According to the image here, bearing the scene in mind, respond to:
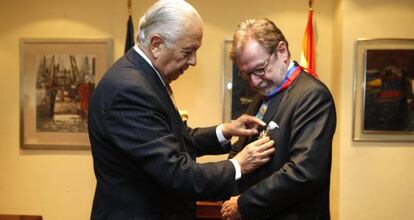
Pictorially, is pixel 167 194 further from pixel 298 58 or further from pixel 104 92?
pixel 298 58

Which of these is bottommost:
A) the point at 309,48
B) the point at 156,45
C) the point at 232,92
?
the point at 232,92

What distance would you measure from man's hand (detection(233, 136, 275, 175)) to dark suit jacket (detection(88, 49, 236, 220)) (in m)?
0.07

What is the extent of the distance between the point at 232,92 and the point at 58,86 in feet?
4.76

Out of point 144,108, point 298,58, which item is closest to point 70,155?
point 298,58

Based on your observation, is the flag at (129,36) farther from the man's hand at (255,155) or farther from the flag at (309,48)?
the man's hand at (255,155)

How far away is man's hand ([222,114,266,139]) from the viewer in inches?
65.9

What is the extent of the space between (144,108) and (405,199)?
2.53 meters

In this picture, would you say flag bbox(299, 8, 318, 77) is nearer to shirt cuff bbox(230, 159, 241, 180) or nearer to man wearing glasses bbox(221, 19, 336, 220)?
man wearing glasses bbox(221, 19, 336, 220)

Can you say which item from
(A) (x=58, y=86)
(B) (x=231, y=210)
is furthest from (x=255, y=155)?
(A) (x=58, y=86)

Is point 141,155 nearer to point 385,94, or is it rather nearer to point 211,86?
point 211,86

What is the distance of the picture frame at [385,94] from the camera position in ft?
9.79

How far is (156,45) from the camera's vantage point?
4.50ft

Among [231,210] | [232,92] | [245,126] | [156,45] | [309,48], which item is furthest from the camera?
[232,92]

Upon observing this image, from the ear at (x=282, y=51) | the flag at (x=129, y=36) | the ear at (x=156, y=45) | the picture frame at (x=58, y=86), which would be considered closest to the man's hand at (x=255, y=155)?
the ear at (x=282, y=51)
